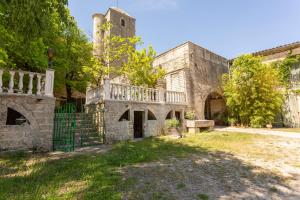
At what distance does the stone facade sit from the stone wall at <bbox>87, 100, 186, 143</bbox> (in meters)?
2.74

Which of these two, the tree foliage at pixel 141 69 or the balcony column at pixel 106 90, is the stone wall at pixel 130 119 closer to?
the balcony column at pixel 106 90

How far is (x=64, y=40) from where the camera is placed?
13891 millimetres

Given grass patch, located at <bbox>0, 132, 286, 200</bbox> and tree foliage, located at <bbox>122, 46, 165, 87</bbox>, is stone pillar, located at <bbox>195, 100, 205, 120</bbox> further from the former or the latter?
grass patch, located at <bbox>0, 132, 286, 200</bbox>

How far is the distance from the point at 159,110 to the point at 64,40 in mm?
9549

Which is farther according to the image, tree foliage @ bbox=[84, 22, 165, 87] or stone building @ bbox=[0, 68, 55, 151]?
tree foliage @ bbox=[84, 22, 165, 87]

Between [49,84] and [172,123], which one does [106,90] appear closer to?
[49,84]

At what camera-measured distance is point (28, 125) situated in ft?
21.5

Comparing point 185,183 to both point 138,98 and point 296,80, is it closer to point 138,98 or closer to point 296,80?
point 138,98

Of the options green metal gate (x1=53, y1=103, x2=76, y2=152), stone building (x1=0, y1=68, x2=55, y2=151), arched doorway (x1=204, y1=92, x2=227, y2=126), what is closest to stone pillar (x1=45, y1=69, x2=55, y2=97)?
stone building (x1=0, y1=68, x2=55, y2=151)

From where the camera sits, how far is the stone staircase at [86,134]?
8.30m

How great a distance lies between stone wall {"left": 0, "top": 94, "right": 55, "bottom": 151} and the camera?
6.15 m

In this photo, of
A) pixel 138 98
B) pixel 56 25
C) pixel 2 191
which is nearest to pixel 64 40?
pixel 56 25

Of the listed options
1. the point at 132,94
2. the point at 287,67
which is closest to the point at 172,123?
the point at 132,94

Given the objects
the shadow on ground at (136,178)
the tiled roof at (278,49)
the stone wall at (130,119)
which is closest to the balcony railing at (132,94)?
the stone wall at (130,119)
